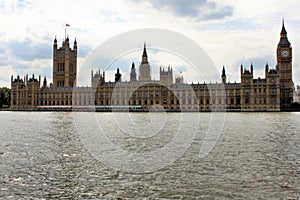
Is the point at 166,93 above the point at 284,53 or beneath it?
beneath

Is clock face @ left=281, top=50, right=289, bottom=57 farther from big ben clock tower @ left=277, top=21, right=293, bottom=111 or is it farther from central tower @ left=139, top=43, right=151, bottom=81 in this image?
central tower @ left=139, top=43, right=151, bottom=81

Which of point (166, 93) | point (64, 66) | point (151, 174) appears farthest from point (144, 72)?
point (151, 174)

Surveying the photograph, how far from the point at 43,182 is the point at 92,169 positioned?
2395 millimetres

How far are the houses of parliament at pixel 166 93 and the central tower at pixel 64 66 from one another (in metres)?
2.30

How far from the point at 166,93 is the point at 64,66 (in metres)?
55.7

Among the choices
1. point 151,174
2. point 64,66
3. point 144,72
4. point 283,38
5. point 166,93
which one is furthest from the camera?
point 64,66

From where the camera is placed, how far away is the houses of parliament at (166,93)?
330 ft

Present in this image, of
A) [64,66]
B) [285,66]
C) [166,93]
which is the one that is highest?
[64,66]

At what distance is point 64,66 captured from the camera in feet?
470

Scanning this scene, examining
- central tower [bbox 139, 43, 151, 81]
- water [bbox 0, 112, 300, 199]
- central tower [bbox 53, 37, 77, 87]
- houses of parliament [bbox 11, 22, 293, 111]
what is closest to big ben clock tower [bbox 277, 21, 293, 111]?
houses of parliament [bbox 11, 22, 293, 111]

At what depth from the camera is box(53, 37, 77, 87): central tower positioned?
141250 millimetres

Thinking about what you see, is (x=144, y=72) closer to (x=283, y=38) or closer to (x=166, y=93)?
(x=166, y=93)

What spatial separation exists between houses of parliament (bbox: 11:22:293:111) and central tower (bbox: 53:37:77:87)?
7.53 ft

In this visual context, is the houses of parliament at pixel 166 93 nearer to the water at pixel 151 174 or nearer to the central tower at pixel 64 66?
the central tower at pixel 64 66
